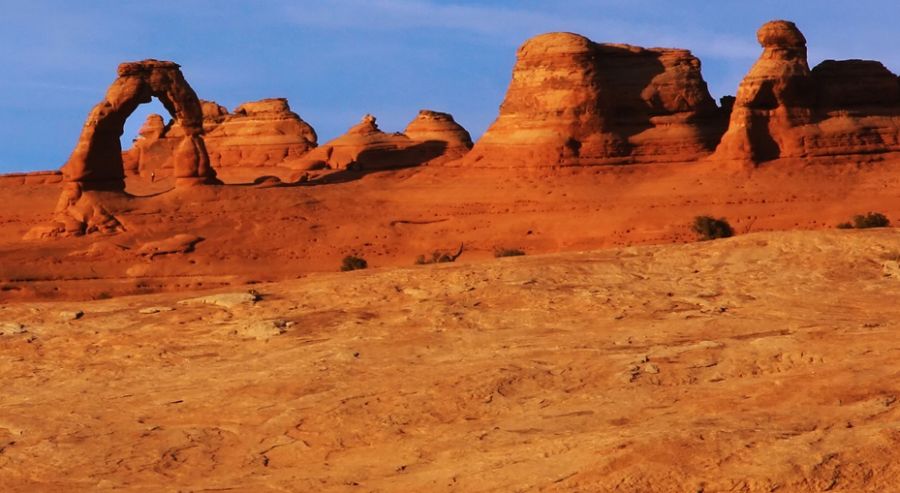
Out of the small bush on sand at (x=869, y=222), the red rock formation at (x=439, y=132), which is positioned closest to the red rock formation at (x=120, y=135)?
the red rock formation at (x=439, y=132)

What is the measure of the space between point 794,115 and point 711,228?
6708 mm

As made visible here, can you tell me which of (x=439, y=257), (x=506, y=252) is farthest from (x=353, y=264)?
(x=506, y=252)

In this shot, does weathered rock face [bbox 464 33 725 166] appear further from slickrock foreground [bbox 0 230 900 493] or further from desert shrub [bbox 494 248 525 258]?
slickrock foreground [bbox 0 230 900 493]

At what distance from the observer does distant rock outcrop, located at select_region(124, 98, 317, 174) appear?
6306 centimetres

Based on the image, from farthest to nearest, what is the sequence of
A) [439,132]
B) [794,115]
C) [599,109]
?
[439,132], [599,109], [794,115]

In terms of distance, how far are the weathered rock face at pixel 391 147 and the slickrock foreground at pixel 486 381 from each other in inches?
1448

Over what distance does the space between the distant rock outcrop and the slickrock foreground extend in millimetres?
45336

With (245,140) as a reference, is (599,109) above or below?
below

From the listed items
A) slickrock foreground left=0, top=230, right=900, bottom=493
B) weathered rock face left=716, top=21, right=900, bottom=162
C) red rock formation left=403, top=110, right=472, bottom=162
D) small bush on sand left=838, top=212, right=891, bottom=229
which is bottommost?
slickrock foreground left=0, top=230, right=900, bottom=493

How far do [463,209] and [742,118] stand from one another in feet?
27.6

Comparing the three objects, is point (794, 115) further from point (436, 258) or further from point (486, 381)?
point (486, 381)

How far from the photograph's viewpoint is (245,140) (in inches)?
2511

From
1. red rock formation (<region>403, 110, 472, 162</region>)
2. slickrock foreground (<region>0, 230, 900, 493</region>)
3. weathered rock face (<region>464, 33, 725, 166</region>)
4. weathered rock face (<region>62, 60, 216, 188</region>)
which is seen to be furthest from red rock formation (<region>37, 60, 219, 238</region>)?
slickrock foreground (<region>0, 230, 900, 493</region>)

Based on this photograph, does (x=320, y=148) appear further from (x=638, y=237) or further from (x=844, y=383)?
Answer: (x=844, y=383)
